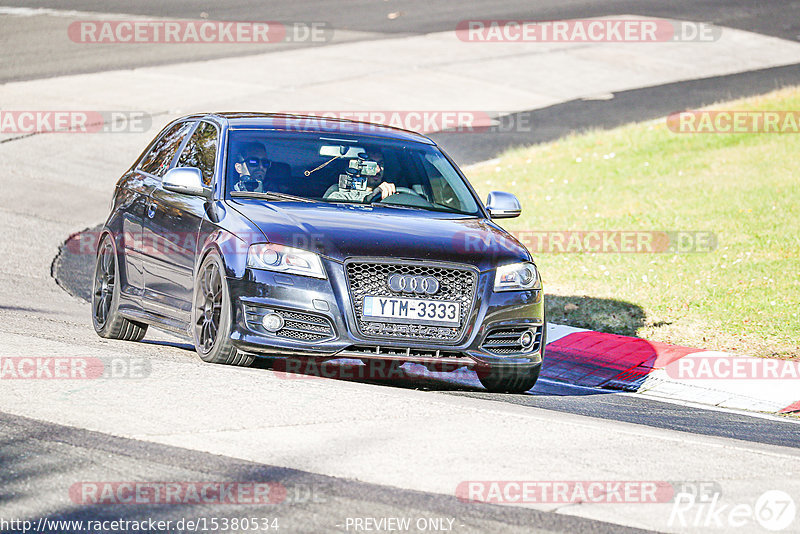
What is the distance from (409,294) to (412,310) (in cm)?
10

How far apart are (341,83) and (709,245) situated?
43.6 feet

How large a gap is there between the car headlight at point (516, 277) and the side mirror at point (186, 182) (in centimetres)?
205

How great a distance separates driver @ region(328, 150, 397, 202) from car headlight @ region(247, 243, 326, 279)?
1.08 metres

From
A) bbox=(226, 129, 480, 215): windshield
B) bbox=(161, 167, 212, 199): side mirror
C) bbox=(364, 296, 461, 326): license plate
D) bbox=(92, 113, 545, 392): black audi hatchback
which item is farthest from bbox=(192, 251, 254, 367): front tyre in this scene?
bbox=(364, 296, 461, 326): license plate

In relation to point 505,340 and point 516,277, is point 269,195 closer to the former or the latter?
point 516,277

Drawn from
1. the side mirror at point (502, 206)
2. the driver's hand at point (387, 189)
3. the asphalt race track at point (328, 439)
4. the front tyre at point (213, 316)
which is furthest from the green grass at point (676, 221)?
the front tyre at point (213, 316)

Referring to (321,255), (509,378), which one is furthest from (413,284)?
(509,378)

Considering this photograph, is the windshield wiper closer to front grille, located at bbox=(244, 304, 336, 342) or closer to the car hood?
the car hood

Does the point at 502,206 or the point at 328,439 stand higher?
the point at 502,206

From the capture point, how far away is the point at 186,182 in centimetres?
862

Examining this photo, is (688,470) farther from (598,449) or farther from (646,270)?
(646,270)

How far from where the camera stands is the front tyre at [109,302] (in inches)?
390

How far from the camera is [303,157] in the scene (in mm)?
8992

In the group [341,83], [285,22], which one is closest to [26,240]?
[341,83]
